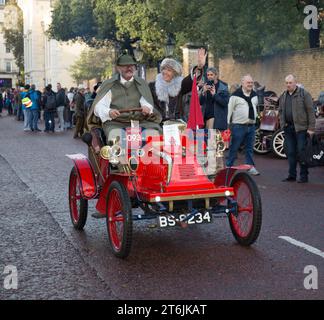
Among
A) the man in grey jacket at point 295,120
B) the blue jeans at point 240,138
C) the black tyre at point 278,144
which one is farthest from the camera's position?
the black tyre at point 278,144

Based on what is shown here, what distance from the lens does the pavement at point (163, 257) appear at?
493cm

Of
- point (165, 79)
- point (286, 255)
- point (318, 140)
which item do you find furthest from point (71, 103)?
point (286, 255)

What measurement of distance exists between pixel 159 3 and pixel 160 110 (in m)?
21.0

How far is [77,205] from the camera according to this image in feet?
24.3

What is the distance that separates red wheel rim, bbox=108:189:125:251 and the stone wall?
714 inches

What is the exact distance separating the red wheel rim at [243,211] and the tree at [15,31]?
75229 millimetres

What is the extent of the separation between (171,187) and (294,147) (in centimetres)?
545

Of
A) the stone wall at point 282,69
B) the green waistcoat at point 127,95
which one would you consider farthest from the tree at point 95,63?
the green waistcoat at point 127,95

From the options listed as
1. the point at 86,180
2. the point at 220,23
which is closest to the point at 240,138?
the point at 86,180

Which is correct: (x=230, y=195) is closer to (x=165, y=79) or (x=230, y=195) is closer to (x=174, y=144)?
(x=174, y=144)

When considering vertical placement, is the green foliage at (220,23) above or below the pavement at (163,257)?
above

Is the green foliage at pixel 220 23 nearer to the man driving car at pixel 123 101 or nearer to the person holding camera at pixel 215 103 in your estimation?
the person holding camera at pixel 215 103

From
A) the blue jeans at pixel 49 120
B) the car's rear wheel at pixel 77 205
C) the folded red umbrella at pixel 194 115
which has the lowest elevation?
the car's rear wheel at pixel 77 205

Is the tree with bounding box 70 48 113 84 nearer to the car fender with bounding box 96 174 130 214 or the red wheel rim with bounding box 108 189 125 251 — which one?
the car fender with bounding box 96 174 130 214
